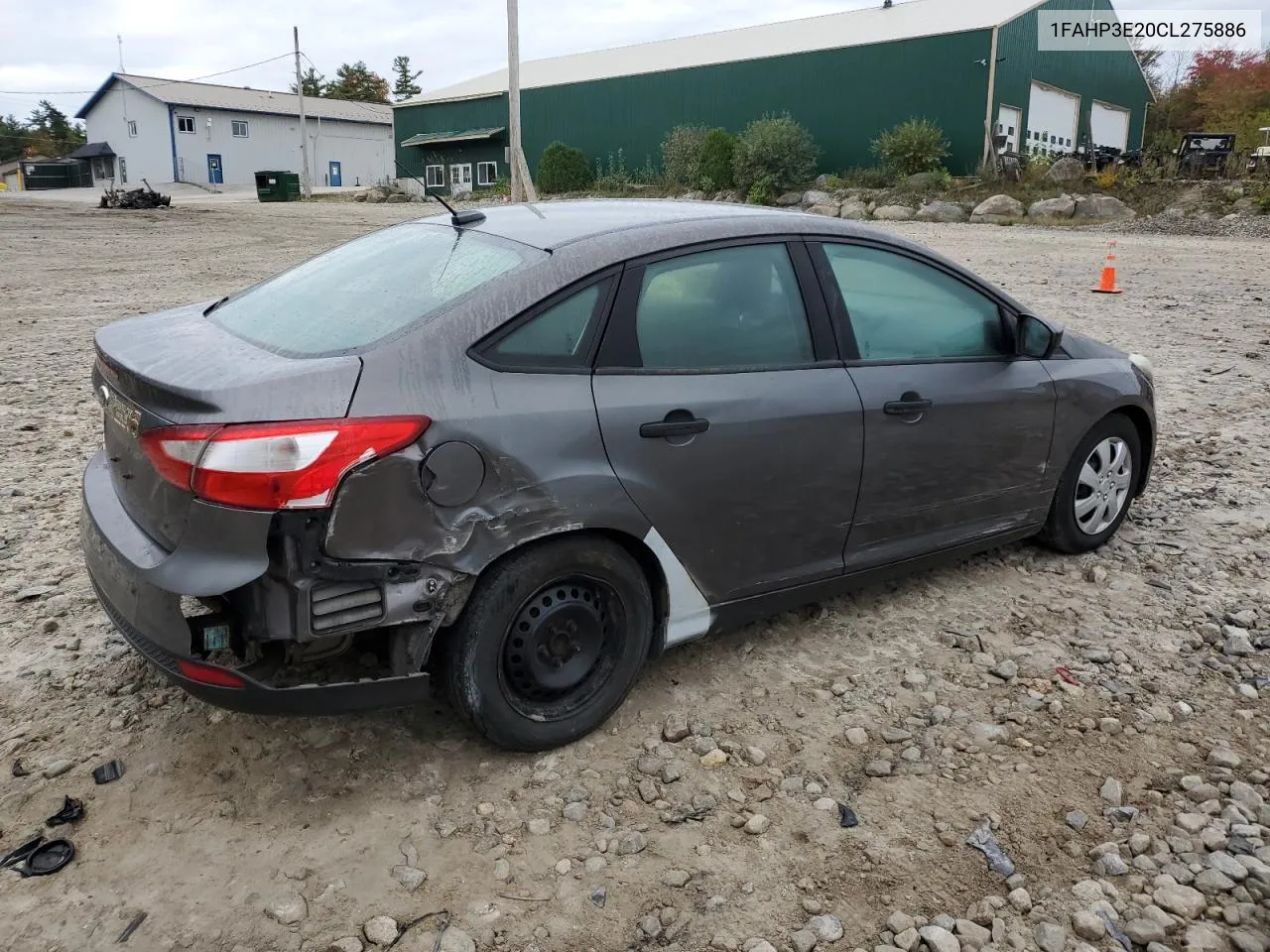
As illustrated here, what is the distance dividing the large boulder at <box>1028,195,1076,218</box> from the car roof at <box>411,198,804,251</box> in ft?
69.9

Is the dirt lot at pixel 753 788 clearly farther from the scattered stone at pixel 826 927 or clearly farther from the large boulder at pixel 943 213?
the large boulder at pixel 943 213

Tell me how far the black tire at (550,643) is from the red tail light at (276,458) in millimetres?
521

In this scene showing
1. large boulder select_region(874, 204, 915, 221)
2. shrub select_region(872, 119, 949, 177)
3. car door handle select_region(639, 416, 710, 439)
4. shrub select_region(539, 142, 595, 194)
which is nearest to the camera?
car door handle select_region(639, 416, 710, 439)

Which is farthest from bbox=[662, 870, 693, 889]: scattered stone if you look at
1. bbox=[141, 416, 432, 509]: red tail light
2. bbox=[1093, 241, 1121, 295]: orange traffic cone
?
bbox=[1093, 241, 1121, 295]: orange traffic cone

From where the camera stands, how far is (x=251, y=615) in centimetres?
253

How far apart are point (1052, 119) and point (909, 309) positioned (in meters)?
32.7

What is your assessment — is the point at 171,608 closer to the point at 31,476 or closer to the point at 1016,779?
the point at 1016,779

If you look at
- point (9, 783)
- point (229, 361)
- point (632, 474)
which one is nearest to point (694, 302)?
point (632, 474)

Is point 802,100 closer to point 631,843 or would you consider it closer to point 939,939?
point 631,843

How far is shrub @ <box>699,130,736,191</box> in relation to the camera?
102 feet

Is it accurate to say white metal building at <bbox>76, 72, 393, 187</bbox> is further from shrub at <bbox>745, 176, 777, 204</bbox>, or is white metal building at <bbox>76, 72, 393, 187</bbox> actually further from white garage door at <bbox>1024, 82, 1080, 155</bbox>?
white garage door at <bbox>1024, 82, 1080, 155</bbox>

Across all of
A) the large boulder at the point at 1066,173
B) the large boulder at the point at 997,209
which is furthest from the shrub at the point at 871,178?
the large boulder at the point at 997,209

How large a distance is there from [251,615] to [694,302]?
1.65 m

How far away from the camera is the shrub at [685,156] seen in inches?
1273
